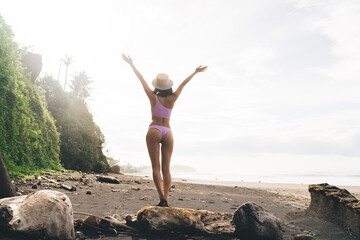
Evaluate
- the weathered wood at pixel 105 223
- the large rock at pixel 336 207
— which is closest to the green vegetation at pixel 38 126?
the weathered wood at pixel 105 223

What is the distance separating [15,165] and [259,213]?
30.9 ft

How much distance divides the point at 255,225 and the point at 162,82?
9.16ft

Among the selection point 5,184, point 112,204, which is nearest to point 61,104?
point 112,204

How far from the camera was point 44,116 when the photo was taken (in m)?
14.6

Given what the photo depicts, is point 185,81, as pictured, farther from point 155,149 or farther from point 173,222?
point 173,222

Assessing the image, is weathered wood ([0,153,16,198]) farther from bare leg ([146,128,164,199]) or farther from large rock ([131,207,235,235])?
bare leg ([146,128,164,199])

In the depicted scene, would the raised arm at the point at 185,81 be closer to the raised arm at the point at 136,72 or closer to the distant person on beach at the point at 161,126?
the distant person on beach at the point at 161,126

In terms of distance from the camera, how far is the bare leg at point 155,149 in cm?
453

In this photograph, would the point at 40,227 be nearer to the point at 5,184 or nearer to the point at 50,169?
the point at 5,184

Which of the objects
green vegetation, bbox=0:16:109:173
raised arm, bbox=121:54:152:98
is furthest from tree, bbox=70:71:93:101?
raised arm, bbox=121:54:152:98

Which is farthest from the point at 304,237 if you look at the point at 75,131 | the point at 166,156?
the point at 75,131

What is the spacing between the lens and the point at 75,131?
19.7 meters

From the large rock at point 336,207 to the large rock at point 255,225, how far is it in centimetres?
134

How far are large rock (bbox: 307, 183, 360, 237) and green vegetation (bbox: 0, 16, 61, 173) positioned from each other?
953 cm
